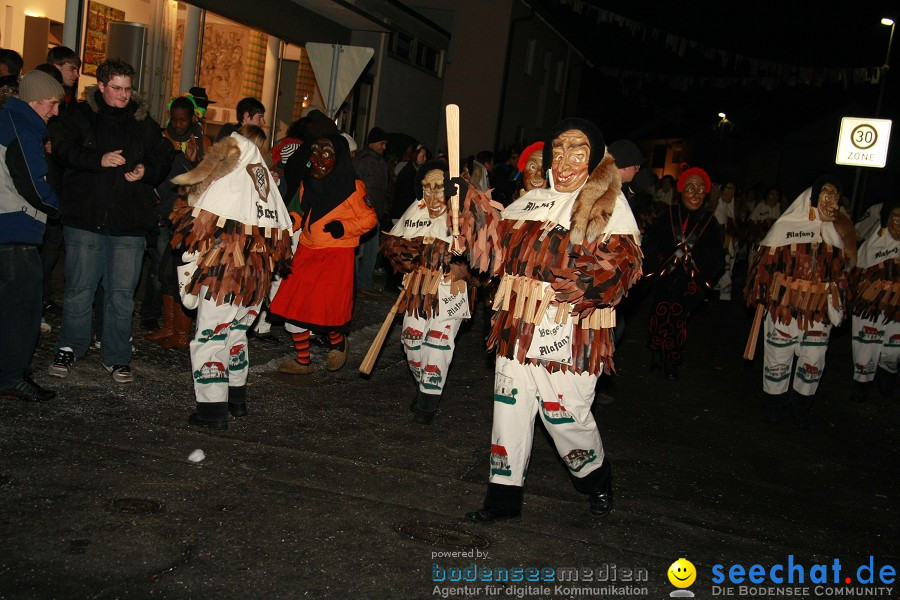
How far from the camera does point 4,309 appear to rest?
5812 millimetres

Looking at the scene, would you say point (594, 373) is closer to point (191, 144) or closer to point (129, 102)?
point (129, 102)

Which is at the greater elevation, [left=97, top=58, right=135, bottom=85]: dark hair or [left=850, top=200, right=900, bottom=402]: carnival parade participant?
[left=97, top=58, right=135, bottom=85]: dark hair

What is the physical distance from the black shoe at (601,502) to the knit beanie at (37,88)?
4.31m

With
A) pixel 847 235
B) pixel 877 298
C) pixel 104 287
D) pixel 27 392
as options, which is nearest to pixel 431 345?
pixel 104 287

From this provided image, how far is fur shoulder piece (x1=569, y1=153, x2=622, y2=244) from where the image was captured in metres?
4.67

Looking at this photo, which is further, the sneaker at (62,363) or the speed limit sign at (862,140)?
the speed limit sign at (862,140)

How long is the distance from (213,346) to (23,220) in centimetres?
145

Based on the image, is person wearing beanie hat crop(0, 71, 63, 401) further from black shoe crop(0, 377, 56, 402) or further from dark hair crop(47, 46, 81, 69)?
dark hair crop(47, 46, 81, 69)

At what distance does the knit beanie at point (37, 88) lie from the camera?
19.2ft

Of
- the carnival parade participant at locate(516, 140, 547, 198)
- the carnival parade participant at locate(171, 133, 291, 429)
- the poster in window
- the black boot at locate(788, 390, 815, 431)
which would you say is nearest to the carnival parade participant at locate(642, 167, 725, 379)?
the black boot at locate(788, 390, 815, 431)

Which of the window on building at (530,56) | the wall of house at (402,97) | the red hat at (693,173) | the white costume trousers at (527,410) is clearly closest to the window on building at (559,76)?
→ the window on building at (530,56)

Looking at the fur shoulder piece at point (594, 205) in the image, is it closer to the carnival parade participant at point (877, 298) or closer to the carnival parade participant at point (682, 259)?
the carnival parade participant at point (682, 259)

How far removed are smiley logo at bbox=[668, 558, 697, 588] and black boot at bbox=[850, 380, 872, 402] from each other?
573cm

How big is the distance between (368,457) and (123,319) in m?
2.25
